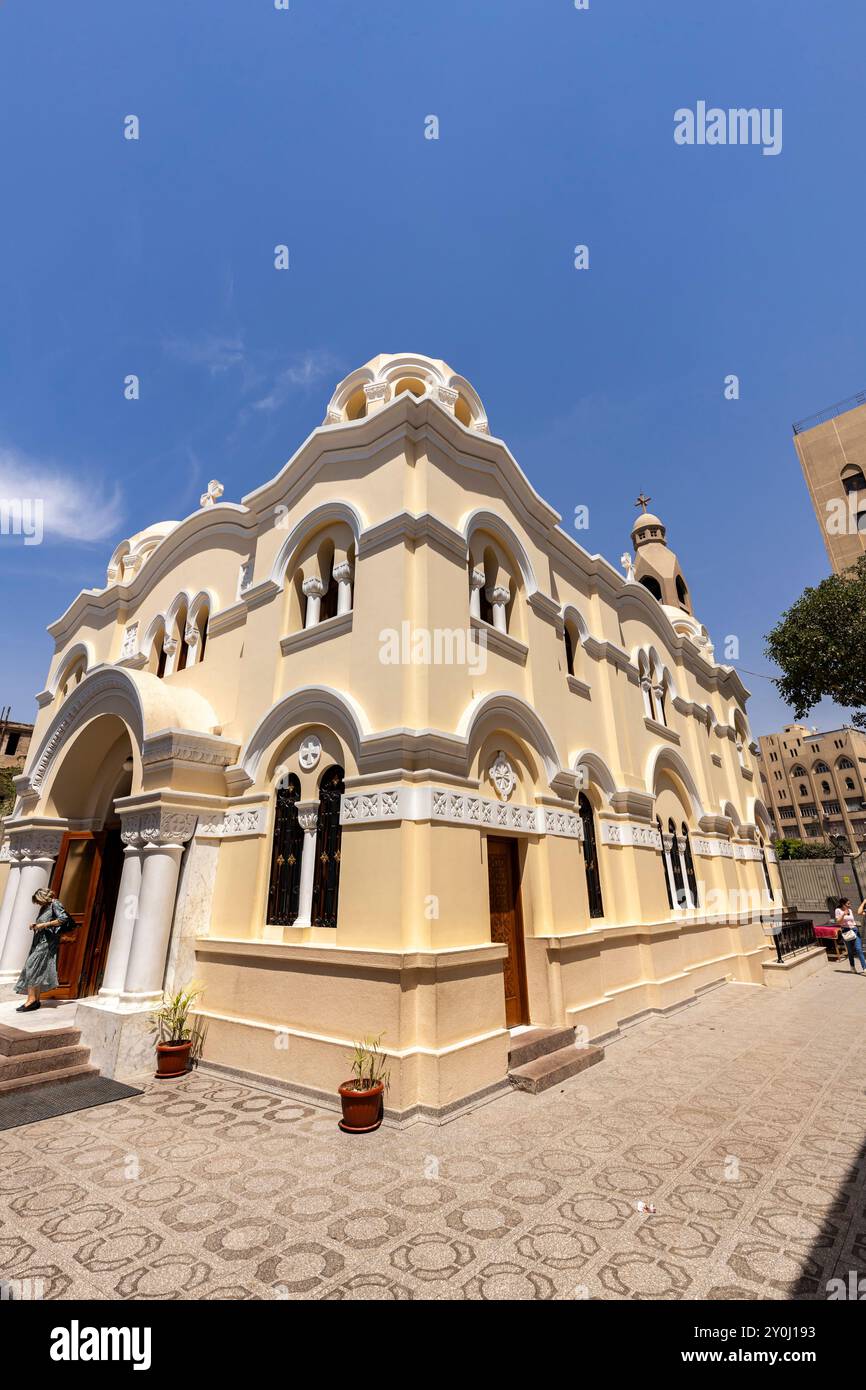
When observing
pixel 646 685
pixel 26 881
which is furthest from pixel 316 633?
pixel 646 685

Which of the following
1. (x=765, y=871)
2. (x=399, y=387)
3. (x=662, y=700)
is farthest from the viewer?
(x=765, y=871)

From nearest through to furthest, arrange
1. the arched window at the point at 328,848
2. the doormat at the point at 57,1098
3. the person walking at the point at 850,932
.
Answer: the doormat at the point at 57,1098 → the arched window at the point at 328,848 → the person walking at the point at 850,932

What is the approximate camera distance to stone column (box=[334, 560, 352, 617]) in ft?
26.5

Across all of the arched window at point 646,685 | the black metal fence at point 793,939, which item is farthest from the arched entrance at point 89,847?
the black metal fence at point 793,939

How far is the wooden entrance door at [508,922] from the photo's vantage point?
7.82m

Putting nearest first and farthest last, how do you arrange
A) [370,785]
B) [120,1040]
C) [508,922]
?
[370,785] < [120,1040] < [508,922]

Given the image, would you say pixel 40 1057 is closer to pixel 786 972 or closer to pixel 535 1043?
pixel 535 1043

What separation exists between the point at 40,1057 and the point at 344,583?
6767 mm

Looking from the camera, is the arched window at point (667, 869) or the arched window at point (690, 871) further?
the arched window at point (690, 871)

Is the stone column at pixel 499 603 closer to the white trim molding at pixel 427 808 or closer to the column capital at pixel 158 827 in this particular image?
the white trim molding at pixel 427 808

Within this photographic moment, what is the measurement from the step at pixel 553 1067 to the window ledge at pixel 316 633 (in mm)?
5640

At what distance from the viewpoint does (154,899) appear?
7.59 meters

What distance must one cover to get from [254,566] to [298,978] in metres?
6.44

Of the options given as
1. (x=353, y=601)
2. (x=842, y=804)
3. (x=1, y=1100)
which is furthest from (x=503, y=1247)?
(x=842, y=804)
